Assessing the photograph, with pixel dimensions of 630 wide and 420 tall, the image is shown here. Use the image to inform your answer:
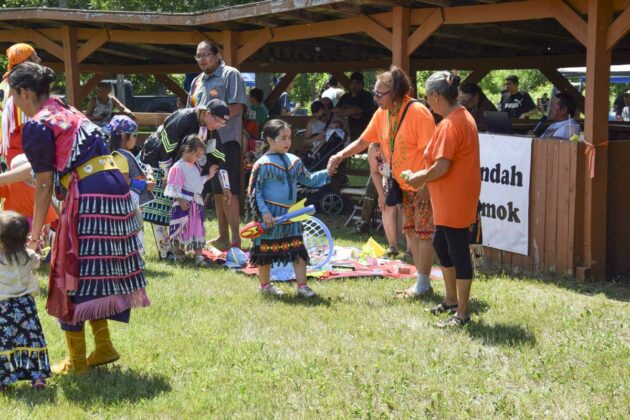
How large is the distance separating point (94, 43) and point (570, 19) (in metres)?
8.18

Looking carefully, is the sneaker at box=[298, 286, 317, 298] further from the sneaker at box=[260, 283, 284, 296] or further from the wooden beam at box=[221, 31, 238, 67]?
the wooden beam at box=[221, 31, 238, 67]

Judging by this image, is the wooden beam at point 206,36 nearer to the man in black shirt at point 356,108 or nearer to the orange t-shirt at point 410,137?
the man in black shirt at point 356,108

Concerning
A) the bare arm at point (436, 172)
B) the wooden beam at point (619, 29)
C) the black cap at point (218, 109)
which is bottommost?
the bare arm at point (436, 172)

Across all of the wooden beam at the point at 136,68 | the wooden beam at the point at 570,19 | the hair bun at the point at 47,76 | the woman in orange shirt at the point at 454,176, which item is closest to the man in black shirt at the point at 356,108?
the wooden beam at the point at 136,68

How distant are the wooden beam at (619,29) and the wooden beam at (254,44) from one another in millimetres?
5283

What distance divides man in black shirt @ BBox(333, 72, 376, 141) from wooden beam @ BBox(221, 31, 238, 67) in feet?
7.01

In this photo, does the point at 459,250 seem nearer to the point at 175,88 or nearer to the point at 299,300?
the point at 299,300

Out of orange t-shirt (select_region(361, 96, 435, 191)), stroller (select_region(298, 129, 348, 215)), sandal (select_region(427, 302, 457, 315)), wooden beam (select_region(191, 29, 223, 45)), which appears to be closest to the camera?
sandal (select_region(427, 302, 457, 315))

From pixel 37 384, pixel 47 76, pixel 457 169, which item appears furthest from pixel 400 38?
pixel 37 384

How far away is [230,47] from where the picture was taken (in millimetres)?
12297

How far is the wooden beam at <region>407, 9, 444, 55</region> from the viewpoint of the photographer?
30.8ft

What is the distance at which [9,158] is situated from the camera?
7164 mm

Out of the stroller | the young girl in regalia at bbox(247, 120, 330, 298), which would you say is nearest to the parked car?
the stroller

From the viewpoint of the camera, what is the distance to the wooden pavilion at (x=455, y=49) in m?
Result: 7.94
